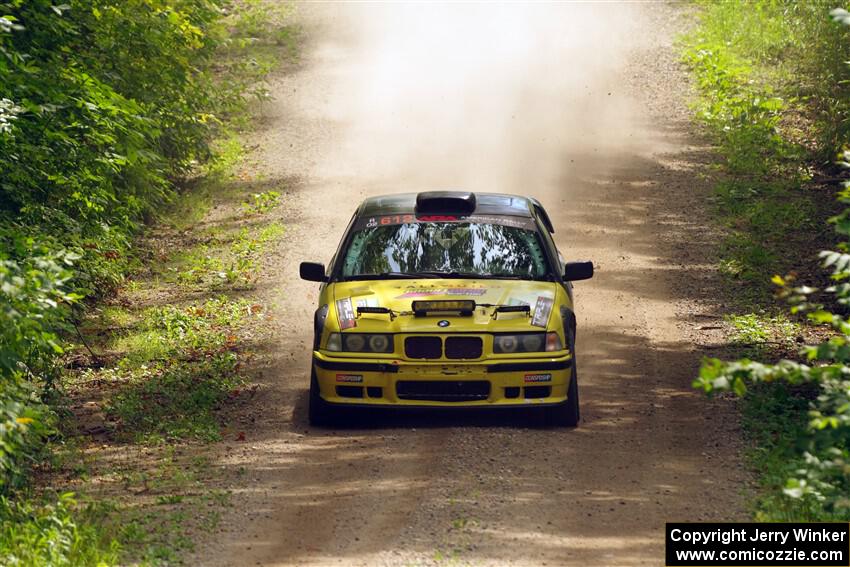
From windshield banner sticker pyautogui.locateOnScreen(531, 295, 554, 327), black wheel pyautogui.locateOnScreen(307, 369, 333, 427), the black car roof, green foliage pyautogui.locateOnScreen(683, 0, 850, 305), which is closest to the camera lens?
windshield banner sticker pyautogui.locateOnScreen(531, 295, 554, 327)

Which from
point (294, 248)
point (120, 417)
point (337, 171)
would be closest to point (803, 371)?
point (120, 417)

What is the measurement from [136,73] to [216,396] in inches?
220

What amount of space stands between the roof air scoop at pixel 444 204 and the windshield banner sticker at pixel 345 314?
1568 mm

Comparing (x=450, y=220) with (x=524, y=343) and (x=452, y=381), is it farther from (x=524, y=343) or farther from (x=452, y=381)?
(x=452, y=381)

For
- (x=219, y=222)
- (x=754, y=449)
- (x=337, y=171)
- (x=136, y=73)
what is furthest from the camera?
(x=337, y=171)

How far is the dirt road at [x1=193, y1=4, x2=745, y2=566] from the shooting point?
27.5 feet

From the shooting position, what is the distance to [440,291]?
10.5m

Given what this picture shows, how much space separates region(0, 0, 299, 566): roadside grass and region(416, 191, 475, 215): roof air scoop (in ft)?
8.87

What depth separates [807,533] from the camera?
7703mm

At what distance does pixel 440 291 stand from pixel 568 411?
152 cm

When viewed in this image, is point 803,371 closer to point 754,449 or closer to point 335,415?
point 754,449

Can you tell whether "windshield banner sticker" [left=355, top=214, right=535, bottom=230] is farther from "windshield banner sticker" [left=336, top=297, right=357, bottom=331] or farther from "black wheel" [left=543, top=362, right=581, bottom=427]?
"black wheel" [left=543, top=362, right=581, bottom=427]

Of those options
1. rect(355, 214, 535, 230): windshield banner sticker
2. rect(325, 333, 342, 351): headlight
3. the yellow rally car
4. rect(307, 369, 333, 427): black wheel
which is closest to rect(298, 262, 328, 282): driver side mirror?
the yellow rally car

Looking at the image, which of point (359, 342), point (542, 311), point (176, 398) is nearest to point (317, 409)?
point (359, 342)
